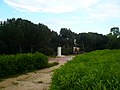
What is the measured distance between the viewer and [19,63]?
53.1ft

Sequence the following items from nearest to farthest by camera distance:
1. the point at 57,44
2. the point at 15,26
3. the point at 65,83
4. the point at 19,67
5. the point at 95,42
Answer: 1. the point at 65,83
2. the point at 19,67
3. the point at 15,26
4. the point at 57,44
5. the point at 95,42

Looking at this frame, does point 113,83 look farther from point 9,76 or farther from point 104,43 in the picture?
point 104,43

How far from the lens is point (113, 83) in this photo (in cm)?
276

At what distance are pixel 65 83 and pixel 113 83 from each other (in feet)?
2.40

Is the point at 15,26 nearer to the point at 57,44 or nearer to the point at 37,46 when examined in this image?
the point at 37,46

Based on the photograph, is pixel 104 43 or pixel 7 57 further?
pixel 104 43

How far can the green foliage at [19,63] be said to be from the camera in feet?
48.2

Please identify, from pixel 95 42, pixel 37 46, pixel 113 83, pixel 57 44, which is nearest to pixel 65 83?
pixel 113 83

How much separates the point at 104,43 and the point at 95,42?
2308mm

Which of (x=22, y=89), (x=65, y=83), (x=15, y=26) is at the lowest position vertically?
(x=22, y=89)

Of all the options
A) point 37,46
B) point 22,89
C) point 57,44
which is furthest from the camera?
point 57,44

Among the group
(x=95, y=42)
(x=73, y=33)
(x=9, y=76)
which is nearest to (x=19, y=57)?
(x=9, y=76)

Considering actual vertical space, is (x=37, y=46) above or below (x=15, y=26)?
below

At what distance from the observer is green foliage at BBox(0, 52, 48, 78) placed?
14703mm
